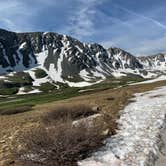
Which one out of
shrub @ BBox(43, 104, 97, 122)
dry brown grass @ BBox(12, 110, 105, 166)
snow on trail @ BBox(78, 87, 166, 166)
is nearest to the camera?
dry brown grass @ BBox(12, 110, 105, 166)

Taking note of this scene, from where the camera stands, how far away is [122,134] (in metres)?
20.1

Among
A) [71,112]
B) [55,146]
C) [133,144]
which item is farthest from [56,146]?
[71,112]

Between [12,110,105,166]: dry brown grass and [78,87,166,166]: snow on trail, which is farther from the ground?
[12,110,105,166]: dry brown grass

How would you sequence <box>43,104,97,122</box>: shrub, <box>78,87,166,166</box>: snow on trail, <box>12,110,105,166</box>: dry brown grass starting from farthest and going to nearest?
<box>43,104,97,122</box>: shrub, <box>78,87,166,166</box>: snow on trail, <box>12,110,105,166</box>: dry brown grass

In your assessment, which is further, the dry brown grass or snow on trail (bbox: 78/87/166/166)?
snow on trail (bbox: 78/87/166/166)

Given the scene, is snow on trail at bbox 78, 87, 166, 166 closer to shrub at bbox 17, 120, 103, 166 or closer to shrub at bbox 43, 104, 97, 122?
shrub at bbox 17, 120, 103, 166

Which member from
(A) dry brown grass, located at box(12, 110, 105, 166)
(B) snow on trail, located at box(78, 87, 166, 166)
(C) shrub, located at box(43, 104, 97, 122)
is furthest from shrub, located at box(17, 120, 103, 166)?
(C) shrub, located at box(43, 104, 97, 122)

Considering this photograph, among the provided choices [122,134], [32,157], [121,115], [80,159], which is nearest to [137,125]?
[122,134]

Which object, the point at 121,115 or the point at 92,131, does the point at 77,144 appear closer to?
the point at 92,131

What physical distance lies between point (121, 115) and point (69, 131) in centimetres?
1324

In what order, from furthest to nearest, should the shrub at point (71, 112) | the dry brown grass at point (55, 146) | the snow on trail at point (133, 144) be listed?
the shrub at point (71, 112) → the snow on trail at point (133, 144) → the dry brown grass at point (55, 146)

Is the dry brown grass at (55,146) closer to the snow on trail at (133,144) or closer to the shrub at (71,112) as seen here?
the snow on trail at (133,144)

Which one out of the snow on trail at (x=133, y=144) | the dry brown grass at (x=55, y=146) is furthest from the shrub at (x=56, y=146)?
the snow on trail at (x=133, y=144)

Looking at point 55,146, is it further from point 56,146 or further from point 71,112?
point 71,112
